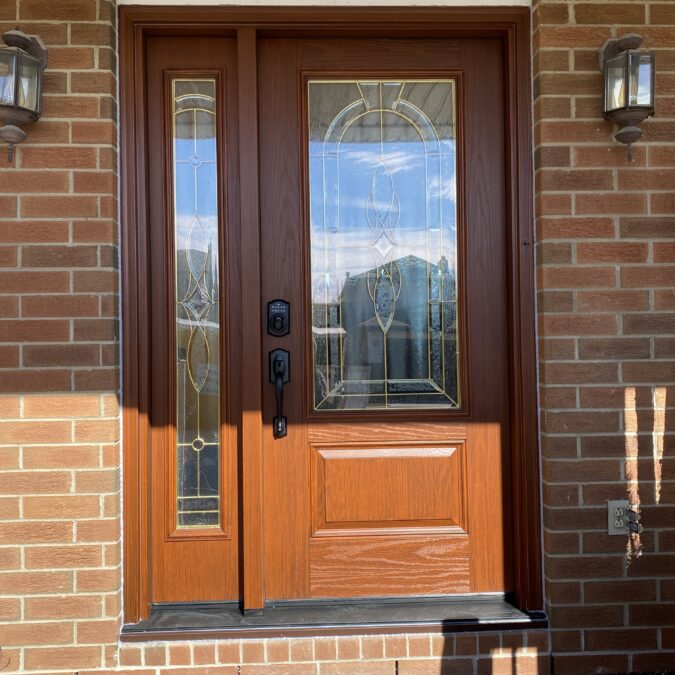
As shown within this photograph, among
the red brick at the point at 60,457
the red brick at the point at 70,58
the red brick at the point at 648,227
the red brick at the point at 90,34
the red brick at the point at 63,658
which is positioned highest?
the red brick at the point at 90,34

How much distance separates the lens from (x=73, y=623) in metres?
2.27

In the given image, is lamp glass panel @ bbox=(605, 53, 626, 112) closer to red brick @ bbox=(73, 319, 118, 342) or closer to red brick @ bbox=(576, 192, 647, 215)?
red brick @ bbox=(576, 192, 647, 215)

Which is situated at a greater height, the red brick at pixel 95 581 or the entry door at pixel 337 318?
the entry door at pixel 337 318

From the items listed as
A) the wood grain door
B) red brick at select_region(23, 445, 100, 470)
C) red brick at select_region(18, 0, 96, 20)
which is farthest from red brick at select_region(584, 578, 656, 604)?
red brick at select_region(18, 0, 96, 20)

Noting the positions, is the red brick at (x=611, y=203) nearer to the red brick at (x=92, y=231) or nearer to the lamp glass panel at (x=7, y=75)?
the red brick at (x=92, y=231)

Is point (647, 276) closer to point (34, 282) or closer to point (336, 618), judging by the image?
point (336, 618)

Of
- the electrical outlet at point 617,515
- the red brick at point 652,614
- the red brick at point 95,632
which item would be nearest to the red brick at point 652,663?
the red brick at point 652,614

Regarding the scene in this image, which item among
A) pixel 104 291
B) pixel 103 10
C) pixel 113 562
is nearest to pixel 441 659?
pixel 113 562

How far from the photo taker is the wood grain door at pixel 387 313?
98.4 inches

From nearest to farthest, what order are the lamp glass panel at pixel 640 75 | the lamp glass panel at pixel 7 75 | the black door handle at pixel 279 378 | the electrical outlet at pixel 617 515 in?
1. the lamp glass panel at pixel 7 75
2. the lamp glass panel at pixel 640 75
3. the electrical outlet at pixel 617 515
4. the black door handle at pixel 279 378

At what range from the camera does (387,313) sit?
253 cm

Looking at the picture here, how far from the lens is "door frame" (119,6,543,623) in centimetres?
238

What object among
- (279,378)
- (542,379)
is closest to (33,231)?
(279,378)

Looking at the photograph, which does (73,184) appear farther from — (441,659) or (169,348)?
(441,659)
